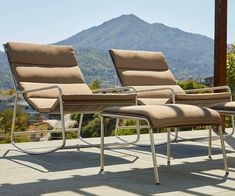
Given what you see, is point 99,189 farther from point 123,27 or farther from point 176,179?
point 123,27

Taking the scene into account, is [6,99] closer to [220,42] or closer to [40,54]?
[40,54]

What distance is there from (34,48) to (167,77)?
1.46 metres

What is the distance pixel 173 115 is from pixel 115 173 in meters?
0.59

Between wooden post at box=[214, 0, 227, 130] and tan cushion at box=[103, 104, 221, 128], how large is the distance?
304 cm

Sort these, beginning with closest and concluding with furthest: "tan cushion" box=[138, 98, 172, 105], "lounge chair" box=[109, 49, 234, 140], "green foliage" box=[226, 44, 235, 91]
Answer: "tan cushion" box=[138, 98, 172, 105] → "lounge chair" box=[109, 49, 234, 140] → "green foliage" box=[226, 44, 235, 91]

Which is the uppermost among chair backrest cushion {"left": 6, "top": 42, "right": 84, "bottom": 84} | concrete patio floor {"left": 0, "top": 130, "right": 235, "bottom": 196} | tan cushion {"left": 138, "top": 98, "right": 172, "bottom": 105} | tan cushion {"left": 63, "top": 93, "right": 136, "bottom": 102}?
chair backrest cushion {"left": 6, "top": 42, "right": 84, "bottom": 84}

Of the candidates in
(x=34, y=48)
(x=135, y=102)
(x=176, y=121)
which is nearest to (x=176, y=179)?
(x=176, y=121)

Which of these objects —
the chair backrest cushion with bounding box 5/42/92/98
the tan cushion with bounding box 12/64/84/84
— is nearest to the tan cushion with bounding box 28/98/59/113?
the chair backrest cushion with bounding box 5/42/92/98

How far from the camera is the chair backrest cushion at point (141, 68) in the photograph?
4859 millimetres

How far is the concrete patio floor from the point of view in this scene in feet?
8.41

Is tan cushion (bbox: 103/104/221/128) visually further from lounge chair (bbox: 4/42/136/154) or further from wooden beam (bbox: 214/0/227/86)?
wooden beam (bbox: 214/0/227/86)

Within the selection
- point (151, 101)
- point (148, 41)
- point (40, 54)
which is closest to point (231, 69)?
point (151, 101)

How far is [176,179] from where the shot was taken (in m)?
2.89

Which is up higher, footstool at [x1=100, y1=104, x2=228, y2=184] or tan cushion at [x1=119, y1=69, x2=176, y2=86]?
tan cushion at [x1=119, y1=69, x2=176, y2=86]
